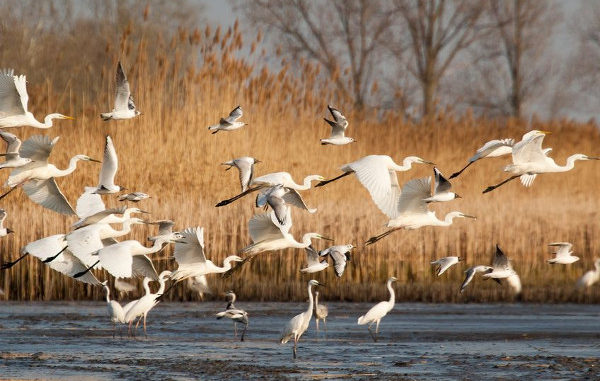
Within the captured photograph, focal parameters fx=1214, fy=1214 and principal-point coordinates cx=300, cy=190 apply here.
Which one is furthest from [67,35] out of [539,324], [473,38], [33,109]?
[539,324]

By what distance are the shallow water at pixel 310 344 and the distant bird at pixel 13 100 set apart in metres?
2.36

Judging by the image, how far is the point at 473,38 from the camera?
42.6m

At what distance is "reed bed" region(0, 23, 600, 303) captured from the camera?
1806 cm

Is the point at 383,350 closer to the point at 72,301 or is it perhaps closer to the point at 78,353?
the point at 78,353

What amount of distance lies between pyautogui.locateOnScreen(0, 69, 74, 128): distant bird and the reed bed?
487 cm

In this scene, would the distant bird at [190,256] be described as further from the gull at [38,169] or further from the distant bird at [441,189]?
the distant bird at [441,189]

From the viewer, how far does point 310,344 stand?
13305 mm

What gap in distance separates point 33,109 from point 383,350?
11.5 m

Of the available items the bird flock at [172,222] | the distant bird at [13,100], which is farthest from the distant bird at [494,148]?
the distant bird at [13,100]

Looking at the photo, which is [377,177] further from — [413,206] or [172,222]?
[172,222]

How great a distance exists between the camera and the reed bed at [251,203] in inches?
711

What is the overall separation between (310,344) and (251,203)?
22.5 feet

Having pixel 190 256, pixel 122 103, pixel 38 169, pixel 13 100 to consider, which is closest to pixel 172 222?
pixel 190 256

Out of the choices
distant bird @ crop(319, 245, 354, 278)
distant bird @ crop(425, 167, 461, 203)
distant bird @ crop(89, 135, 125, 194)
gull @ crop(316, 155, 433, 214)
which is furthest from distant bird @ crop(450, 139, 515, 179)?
distant bird @ crop(89, 135, 125, 194)
